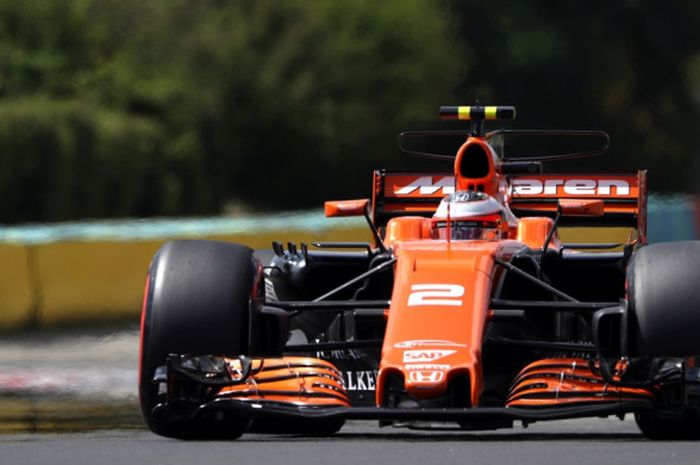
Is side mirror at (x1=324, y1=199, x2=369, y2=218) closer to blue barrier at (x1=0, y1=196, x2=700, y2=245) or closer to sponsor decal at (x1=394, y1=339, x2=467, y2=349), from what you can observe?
sponsor decal at (x1=394, y1=339, x2=467, y2=349)

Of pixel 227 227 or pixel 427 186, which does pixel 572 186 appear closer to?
pixel 427 186

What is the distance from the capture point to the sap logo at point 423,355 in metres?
9.15

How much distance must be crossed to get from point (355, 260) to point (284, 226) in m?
7.93

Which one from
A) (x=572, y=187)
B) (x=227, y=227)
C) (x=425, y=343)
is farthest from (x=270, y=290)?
(x=227, y=227)

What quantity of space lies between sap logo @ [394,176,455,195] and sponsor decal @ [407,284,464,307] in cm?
304

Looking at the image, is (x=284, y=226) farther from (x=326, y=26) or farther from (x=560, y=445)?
(x=326, y=26)

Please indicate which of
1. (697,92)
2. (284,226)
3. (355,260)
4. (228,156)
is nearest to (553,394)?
(355,260)

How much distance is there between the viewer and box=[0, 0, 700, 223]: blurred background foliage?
30.5 m

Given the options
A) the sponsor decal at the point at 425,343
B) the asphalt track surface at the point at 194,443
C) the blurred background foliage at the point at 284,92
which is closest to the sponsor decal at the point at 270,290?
the asphalt track surface at the point at 194,443

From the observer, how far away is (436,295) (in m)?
9.60

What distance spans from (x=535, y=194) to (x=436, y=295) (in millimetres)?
3215

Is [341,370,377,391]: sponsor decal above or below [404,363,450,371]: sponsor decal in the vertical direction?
below

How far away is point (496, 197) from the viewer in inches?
464

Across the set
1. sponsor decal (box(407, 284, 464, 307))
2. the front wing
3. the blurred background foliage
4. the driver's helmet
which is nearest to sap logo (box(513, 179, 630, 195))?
the driver's helmet
